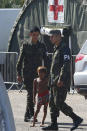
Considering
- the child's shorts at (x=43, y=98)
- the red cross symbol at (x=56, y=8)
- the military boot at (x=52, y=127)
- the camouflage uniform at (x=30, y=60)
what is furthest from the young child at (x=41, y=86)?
the red cross symbol at (x=56, y=8)

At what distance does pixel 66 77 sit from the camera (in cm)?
925

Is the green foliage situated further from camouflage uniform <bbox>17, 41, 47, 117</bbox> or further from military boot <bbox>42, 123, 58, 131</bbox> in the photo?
military boot <bbox>42, 123, 58, 131</bbox>

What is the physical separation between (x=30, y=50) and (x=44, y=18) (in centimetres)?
935

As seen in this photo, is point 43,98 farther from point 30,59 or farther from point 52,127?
point 30,59

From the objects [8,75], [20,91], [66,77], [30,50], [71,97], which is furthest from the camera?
[8,75]

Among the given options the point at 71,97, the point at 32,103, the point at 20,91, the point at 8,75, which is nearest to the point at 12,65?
the point at 8,75

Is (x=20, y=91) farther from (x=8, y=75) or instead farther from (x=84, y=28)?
(x=84, y=28)

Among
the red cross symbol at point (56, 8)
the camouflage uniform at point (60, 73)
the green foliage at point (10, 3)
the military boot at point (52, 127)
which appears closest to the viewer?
the camouflage uniform at point (60, 73)

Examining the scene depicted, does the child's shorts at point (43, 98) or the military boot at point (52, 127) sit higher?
the child's shorts at point (43, 98)

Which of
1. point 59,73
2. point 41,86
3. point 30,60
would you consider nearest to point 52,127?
point 41,86

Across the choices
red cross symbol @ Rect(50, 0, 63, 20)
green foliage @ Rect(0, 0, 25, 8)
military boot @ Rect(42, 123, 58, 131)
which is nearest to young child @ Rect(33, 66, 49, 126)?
military boot @ Rect(42, 123, 58, 131)

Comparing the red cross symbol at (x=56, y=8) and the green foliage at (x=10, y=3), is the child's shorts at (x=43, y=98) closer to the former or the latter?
the red cross symbol at (x=56, y=8)

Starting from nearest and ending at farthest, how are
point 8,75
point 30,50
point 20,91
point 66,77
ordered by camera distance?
point 66,77
point 30,50
point 20,91
point 8,75

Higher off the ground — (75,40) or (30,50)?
(30,50)
